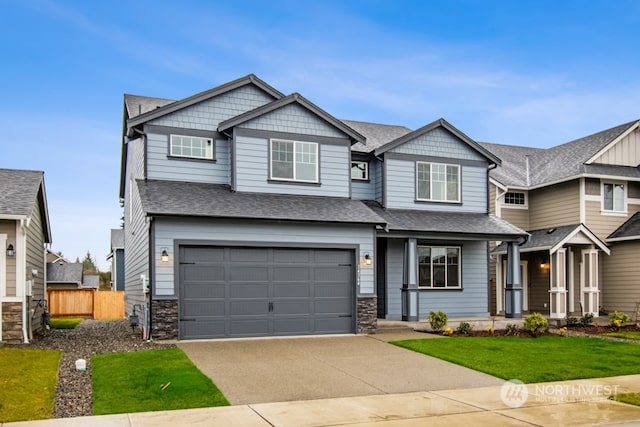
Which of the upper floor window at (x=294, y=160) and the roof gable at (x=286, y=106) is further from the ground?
the roof gable at (x=286, y=106)

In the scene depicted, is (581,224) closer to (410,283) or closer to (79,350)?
(410,283)

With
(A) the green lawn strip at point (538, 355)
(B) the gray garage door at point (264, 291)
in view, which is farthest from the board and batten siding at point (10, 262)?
(A) the green lawn strip at point (538, 355)

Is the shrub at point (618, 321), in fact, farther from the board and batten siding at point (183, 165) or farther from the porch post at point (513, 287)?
the board and batten siding at point (183, 165)

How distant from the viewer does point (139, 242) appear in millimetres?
17875

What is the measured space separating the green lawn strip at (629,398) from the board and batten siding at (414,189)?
10367 mm

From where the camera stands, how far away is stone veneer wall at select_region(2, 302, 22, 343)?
1380cm

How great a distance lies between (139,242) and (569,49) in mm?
16272

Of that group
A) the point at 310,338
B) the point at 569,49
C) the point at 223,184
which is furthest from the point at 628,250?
the point at 223,184

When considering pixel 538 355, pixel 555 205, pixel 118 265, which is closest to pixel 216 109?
pixel 538 355

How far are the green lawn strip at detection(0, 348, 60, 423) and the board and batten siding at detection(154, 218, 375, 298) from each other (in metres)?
3.02

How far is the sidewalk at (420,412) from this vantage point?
23.9ft

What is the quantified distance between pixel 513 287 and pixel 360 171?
20.0ft

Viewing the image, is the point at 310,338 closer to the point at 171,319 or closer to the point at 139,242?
the point at 171,319

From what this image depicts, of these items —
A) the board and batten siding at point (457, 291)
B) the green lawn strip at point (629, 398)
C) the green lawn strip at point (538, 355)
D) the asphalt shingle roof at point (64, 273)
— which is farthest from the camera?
the asphalt shingle roof at point (64, 273)
